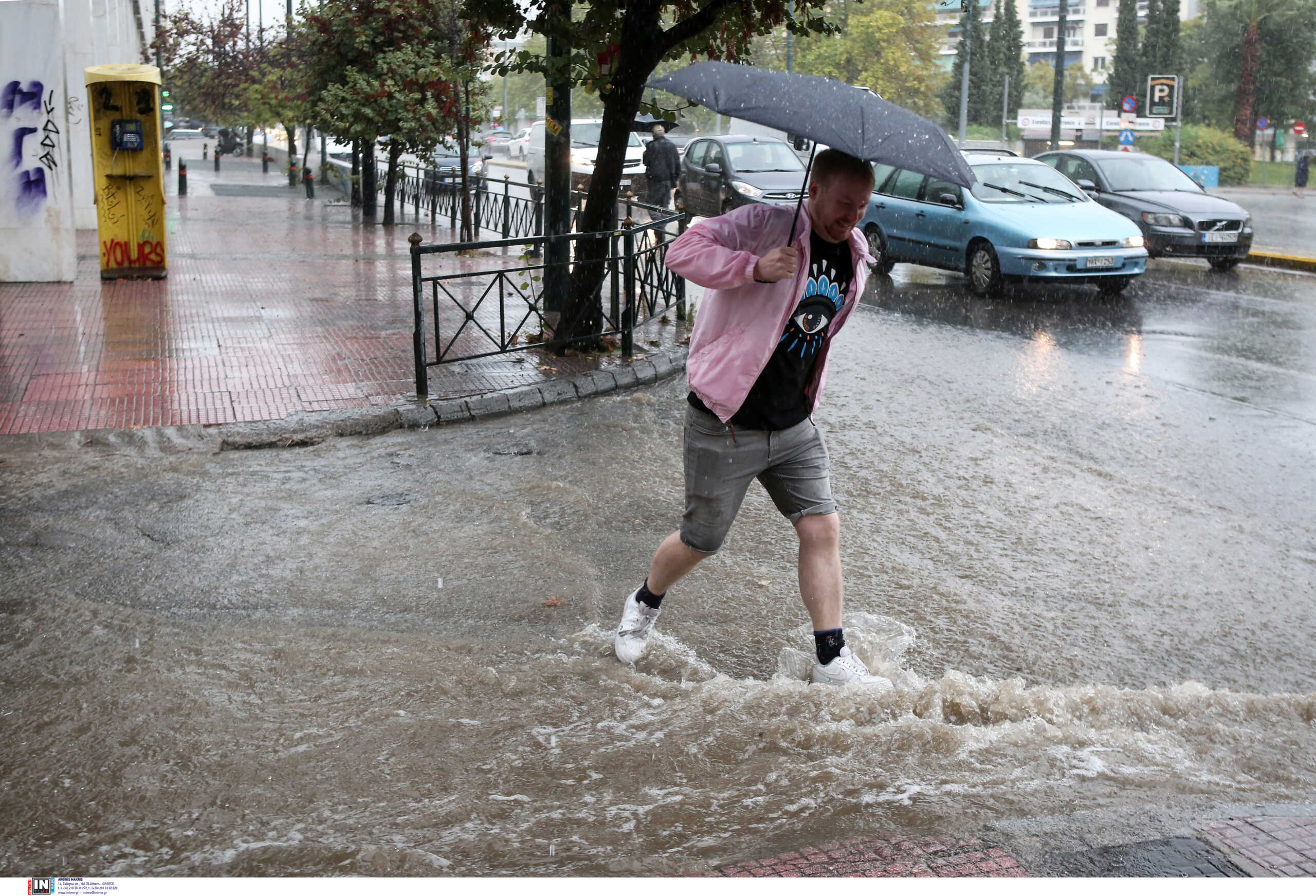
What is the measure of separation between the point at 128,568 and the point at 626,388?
4474mm

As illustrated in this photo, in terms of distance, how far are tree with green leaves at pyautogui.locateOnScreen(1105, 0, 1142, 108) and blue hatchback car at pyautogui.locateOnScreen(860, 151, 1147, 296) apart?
188 ft

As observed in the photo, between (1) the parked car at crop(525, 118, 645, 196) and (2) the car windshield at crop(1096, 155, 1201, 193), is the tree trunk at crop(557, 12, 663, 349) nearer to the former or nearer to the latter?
(2) the car windshield at crop(1096, 155, 1201, 193)

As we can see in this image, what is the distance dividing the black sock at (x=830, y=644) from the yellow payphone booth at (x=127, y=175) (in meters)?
11.6

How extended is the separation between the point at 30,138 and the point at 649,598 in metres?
11.1

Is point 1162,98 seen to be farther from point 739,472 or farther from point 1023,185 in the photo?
point 739,472

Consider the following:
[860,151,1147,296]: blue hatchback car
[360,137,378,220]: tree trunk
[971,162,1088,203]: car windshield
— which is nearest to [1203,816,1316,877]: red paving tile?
[860,151,1147,296]: blue hatchback car

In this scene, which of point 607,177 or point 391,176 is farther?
point 391,176

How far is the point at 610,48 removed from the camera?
9.27 metres

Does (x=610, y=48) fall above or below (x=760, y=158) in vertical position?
above

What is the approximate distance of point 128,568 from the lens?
207 inches

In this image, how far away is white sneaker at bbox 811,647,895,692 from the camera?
13.5 ft

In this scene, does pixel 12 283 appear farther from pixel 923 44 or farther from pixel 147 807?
pixel 923 44

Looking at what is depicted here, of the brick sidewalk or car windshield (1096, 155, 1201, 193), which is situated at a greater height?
car windshield (1096, 155, 1201, 193)

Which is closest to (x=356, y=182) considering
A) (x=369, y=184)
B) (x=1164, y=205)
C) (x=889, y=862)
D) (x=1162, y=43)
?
(x=369, y=184)
